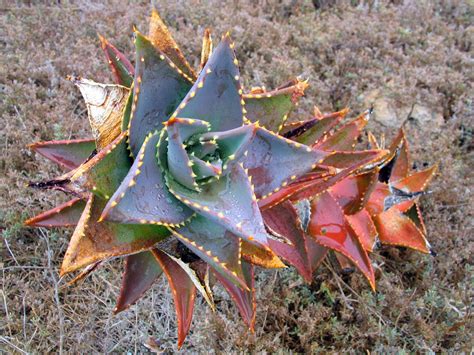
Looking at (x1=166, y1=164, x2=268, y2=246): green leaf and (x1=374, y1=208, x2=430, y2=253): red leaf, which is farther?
(x1=374, y1=208, x2=430, y2=253): red leaf

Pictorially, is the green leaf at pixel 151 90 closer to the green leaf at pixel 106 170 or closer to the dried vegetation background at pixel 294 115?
the green leaf at pixel 106 170

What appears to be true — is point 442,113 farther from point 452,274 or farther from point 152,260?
point 152,260

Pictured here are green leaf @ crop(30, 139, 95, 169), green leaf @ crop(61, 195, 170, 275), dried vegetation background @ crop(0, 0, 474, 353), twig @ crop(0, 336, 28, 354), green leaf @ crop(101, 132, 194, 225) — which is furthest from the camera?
dried vegetation background @ crop(0, 0, 474, 353)

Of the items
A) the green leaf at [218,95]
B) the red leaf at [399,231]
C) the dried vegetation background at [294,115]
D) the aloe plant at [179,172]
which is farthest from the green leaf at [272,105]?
the dried vegetation background at [294,115]

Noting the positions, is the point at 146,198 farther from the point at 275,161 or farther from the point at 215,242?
the point at 275,161

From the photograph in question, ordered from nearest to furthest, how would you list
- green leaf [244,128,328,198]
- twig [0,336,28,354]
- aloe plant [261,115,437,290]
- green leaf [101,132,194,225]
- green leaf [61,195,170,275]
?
green leaf [101,132,194,225] → green leaf [61,195,170,275] → green leaf [244,128,328,198] → aloe plant [261,115,437,290] → twig [0,336,28,354]

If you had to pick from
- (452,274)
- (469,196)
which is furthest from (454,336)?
(469,196)

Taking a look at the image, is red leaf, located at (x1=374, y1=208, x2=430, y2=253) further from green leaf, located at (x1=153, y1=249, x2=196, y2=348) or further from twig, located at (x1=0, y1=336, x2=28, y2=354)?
twig, located at (x1=0, y1=336, x2=28, y2=354)

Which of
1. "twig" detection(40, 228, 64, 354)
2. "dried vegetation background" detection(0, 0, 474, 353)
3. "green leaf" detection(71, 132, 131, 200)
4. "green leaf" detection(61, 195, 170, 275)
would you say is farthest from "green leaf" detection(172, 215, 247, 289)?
"twig" detection(40, 228, 64, 354)
